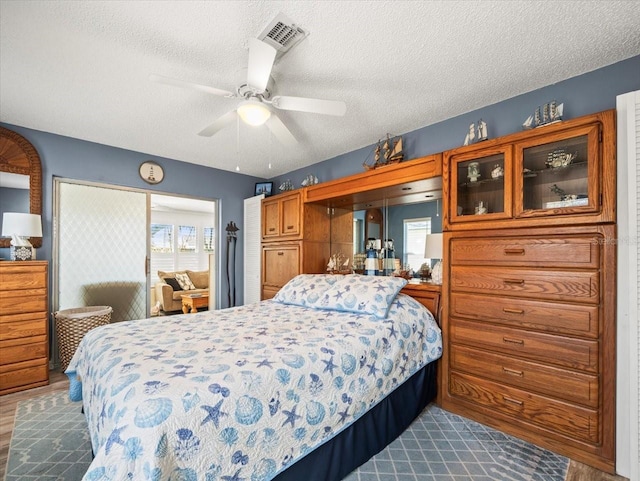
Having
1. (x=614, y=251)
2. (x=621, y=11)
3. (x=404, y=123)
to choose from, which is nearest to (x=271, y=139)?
(x=404, y=123)

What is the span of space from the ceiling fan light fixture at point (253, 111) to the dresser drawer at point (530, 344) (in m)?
2.04

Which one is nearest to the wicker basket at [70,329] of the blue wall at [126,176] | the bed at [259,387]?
the blue wall at [126,176]

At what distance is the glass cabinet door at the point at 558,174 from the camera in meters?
1.74

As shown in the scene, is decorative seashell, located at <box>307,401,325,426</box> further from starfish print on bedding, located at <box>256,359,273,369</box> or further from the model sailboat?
the model sailboat

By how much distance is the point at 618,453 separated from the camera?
1631mm

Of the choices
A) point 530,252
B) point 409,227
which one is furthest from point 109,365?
point 409,227

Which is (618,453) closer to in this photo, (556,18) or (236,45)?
(556,18)

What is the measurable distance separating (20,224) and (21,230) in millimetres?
56

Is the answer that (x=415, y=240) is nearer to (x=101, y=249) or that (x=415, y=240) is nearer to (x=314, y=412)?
(x=314, y=412)

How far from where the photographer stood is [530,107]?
233 cm

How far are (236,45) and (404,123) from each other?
5.65 ft

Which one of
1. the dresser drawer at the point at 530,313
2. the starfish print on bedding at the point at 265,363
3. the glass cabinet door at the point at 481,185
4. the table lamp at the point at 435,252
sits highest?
the glass cabinet door at the point at 481,185

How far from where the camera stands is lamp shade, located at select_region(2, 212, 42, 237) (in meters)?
2.70

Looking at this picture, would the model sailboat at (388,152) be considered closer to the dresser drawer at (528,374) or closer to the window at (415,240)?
the window at (415,240)
